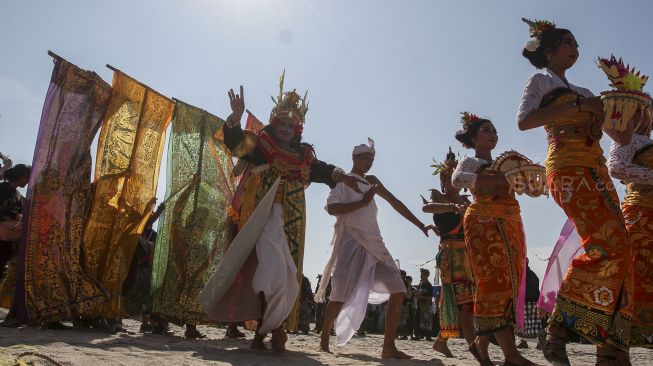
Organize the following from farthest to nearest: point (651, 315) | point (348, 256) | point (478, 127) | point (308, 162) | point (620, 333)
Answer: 1. point (348, 256)
2. point (308, 162)
3. point (478, 127)
4. point (651, 315)
5. point (620, 333)

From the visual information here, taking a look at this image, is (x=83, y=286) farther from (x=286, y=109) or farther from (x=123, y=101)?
(x=286, y=109)

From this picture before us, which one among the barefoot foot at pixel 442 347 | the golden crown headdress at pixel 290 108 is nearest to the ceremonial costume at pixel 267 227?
the golden crown headdress at pixel 290 108

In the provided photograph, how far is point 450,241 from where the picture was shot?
20.7ft

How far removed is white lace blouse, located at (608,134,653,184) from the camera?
12.8ft

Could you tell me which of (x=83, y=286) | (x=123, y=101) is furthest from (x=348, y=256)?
(x=123, y=101)

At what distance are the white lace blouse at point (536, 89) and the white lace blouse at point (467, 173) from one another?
0.86 m

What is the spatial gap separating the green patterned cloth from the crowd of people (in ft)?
0.09

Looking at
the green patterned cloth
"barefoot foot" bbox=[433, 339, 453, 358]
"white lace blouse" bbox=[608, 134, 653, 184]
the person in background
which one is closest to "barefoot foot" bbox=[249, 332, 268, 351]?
the green patterned cloth

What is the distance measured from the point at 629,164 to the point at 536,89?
887 millimetres

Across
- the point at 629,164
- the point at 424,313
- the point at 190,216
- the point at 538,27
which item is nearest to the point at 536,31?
the point at 538,27

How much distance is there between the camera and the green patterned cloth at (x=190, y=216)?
6641 millimetres

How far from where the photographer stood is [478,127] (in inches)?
207

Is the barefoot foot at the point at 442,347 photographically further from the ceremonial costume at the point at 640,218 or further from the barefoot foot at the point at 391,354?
the ceremonial costume at the point at 640,218

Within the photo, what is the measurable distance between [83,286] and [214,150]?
2.29 m
